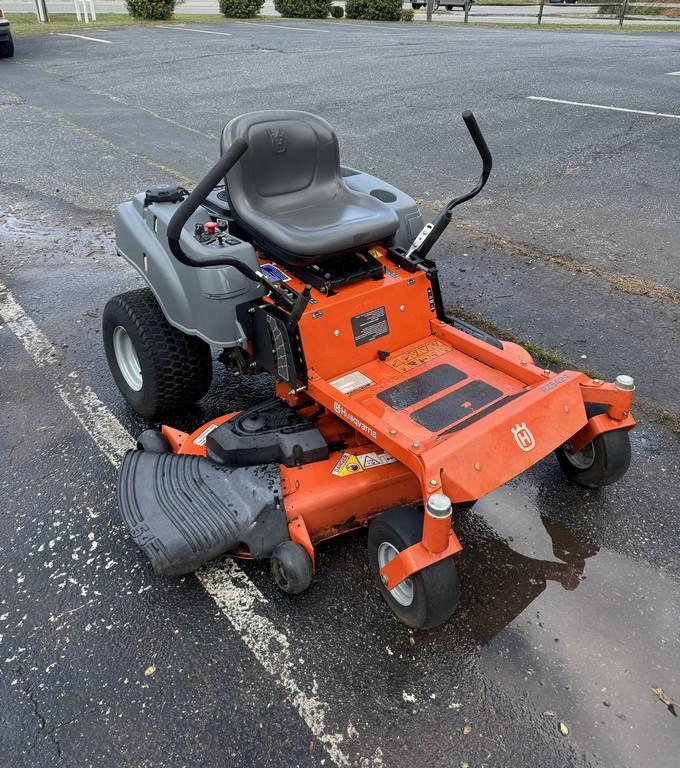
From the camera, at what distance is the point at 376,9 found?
20.9m

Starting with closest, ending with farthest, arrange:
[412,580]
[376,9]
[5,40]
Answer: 1. [412,580]
2. [5,40]
3. [376,9]

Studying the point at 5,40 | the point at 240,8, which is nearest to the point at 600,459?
the point at 5,40

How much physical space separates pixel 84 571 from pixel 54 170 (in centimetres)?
594

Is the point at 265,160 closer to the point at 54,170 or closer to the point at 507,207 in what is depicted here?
the point at 507,207

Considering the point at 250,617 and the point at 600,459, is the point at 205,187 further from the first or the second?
the point at 600,459

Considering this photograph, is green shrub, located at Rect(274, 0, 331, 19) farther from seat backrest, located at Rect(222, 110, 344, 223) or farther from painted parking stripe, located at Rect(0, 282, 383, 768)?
painted parking stripe, located at Rect(0, 282, 383, 768)

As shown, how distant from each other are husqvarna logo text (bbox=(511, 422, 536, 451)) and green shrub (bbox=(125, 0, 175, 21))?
67.8 feet

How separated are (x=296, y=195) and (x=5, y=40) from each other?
1293 centimetres

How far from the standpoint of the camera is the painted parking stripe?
6.84ft

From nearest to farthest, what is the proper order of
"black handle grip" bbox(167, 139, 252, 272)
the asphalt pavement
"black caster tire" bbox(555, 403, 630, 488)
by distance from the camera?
"black handle grip" bbox(167, 139, 252, 272), "black caster tire" bbox(555, 403, 630, 488), the asphalt pavement

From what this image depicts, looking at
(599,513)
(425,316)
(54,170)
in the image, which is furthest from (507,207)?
(54,170)

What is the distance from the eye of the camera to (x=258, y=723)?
2.12m

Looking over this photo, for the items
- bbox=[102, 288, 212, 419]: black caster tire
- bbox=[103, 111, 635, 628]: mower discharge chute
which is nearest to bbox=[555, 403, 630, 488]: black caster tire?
bbox=[103, 111, 635, 628]: mower discharge chute

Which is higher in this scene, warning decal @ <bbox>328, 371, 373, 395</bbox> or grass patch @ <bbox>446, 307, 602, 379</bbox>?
warning decal @ <bbox>328, 371, 373, 395</bbox>
